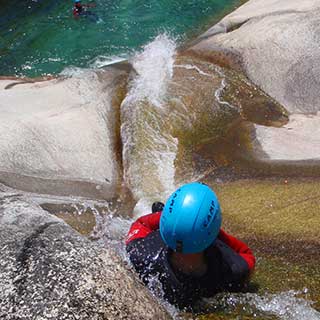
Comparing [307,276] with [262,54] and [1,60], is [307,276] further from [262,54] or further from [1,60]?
[1,60]

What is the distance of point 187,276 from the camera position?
15.9 ft

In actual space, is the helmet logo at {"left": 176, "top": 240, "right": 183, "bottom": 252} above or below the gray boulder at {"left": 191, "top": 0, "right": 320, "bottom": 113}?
above

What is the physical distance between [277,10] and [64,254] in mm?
9398

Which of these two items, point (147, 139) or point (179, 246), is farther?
point (147, 139)

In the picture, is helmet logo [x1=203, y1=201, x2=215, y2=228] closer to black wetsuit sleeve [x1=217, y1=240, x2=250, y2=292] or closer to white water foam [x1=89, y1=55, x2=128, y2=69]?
black wetsuit sleeve [x1=217, y1=240, x2=250, y2=292]

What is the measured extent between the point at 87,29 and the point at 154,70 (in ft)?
14.5

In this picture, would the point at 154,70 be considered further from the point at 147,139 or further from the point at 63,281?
the point at 63,281

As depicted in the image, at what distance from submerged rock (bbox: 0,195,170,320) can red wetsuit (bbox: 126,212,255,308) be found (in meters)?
0.35

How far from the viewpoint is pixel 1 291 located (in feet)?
13.3

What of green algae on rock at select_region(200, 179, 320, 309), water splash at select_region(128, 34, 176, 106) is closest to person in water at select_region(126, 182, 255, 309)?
green algae on rock at select_region(200, 179, 320, 309)

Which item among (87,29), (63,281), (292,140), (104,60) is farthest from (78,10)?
(63,281)

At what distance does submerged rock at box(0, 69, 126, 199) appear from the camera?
7.96 m

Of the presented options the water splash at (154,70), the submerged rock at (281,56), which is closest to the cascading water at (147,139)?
the water splash at (154,70)

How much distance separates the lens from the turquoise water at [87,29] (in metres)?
13.5
